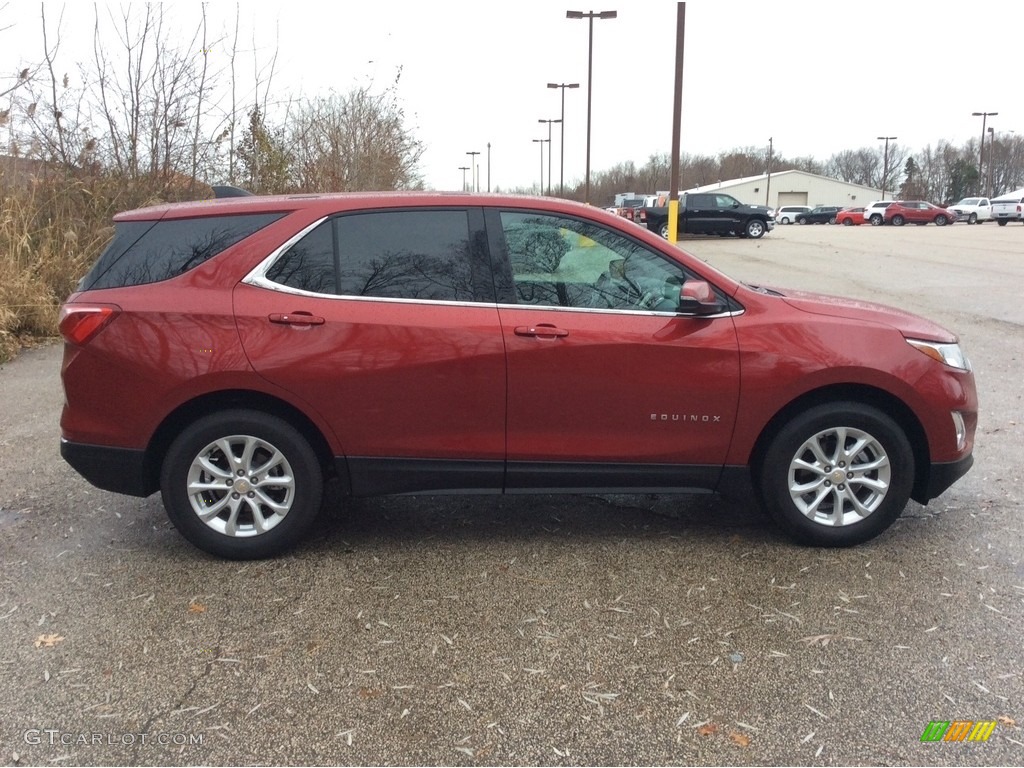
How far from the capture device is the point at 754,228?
3541cm

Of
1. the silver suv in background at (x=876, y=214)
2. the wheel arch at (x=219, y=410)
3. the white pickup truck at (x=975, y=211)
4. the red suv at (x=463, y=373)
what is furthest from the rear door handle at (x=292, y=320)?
the white pickup truck at (x=975, y=211)

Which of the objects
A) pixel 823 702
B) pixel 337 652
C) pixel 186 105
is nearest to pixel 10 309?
pixel 186 105

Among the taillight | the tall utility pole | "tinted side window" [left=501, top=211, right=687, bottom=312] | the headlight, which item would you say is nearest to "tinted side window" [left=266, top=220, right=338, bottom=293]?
the taillight

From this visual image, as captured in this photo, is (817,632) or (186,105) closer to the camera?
(817,632)

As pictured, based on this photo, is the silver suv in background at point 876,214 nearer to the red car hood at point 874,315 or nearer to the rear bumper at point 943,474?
the red car hood at point 874,315

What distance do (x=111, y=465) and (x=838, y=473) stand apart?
3.50m

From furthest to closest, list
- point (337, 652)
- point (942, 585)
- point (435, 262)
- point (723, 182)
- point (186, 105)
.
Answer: point (723, 182), point (186, 105), point (435, 262), point (942, 585), point (337, 652)

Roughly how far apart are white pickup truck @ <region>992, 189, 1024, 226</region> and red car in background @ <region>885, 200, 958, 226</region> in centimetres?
267

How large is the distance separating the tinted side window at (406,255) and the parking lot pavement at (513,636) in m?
1.32

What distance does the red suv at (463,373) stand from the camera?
3787mm

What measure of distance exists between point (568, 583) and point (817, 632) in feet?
3.53

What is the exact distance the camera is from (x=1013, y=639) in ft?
10.5

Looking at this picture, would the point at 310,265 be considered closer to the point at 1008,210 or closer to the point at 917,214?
the point at 1008,210

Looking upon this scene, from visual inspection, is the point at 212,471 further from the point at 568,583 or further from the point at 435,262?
the point at 568,583
